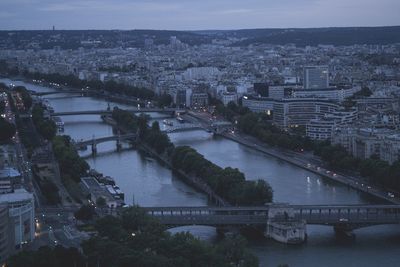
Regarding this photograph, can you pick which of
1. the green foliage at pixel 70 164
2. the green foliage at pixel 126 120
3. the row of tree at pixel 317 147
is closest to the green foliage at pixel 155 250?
the green foliage at pixel 70 164

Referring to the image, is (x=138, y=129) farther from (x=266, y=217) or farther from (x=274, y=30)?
(x=274, y=30)

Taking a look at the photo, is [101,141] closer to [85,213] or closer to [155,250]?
[85,213]

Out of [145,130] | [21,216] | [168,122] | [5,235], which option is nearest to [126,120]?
Answer: [168,122]

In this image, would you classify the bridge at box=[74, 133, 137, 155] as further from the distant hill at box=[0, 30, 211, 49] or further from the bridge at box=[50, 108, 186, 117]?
the distant hill at box=[0, 30, 211, 49]

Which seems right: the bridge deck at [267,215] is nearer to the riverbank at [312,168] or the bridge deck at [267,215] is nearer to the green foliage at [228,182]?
the green foliage at [228,182]

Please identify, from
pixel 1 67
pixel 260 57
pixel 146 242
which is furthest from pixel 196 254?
pixel 260 57

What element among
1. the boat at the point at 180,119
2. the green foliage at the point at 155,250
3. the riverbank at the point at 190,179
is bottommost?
the boat at the point at 180,119

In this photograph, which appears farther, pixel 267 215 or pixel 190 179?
pixel 190 179
